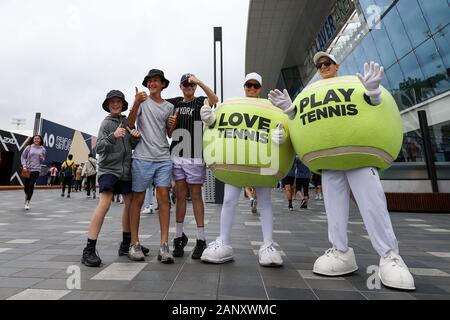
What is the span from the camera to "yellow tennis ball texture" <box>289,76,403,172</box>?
2.50m

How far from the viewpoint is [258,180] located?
9.73 ft

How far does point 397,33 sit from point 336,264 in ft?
41.5

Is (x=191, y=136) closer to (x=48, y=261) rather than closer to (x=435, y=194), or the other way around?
(x=48, y=261)

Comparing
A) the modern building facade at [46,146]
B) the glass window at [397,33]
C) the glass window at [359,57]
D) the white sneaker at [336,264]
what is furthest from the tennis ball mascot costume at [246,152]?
the glass window at [359,57]

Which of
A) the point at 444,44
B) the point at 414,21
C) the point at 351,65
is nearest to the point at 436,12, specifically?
the point at 444,44

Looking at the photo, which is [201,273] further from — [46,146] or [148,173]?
[46,146]

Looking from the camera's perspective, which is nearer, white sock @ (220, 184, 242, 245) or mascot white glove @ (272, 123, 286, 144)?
mascot white glove @ (272, 123, 286, 144)

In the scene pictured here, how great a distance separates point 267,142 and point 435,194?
7.86 metres

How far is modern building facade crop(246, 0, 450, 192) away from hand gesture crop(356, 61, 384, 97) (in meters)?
9.27

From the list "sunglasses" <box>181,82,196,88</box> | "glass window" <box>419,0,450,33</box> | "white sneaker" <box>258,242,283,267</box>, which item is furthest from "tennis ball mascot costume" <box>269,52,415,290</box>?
"glass window" <box>419,0,450,33</box>

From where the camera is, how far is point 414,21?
11.3 m

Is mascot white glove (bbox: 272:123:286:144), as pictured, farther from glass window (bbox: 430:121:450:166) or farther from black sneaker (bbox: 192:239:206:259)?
glass window (bbox: 430:121:450:166)

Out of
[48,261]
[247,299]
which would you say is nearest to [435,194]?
[247,299]
